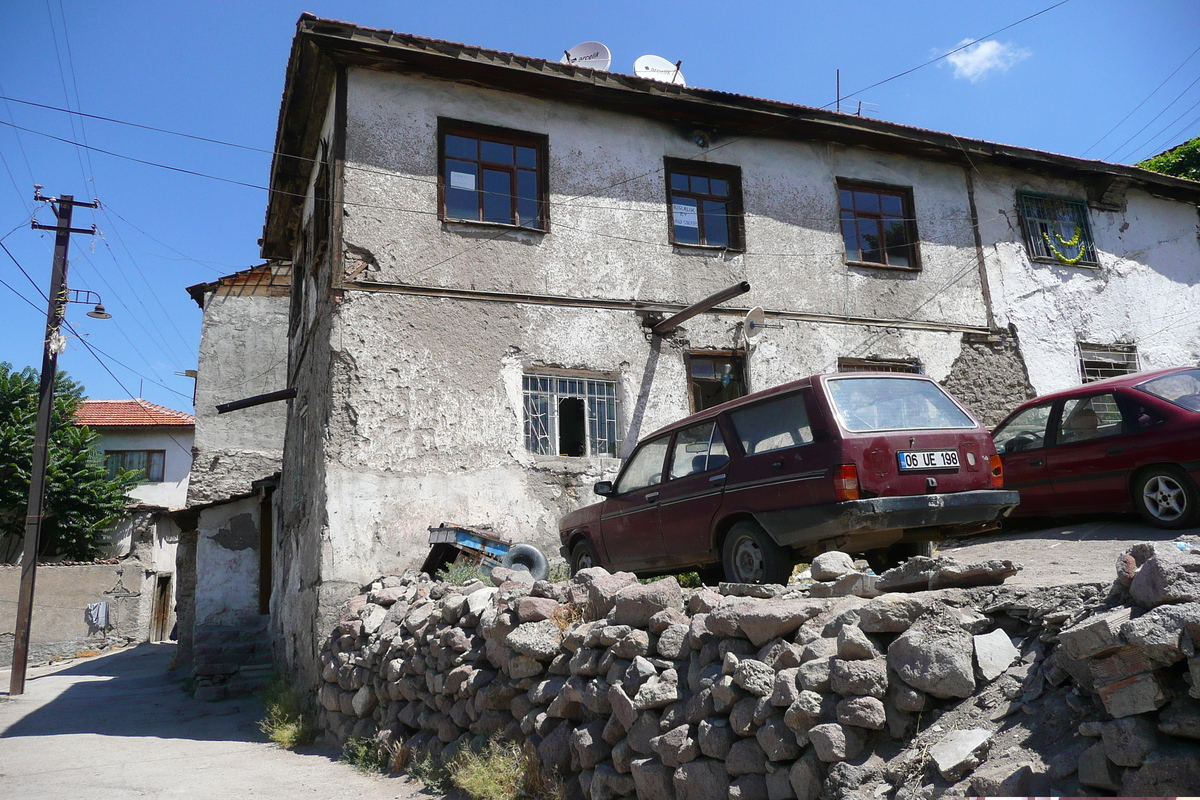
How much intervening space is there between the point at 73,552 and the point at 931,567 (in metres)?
28.4

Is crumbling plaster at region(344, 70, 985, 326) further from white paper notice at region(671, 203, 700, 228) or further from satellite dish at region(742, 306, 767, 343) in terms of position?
satellite dish at region(742, 306, 767, 343)

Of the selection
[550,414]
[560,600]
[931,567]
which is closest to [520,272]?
[550,414]

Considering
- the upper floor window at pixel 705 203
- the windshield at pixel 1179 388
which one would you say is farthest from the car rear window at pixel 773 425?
the upper floor window at pixel 705 203

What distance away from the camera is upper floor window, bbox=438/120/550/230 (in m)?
10.3

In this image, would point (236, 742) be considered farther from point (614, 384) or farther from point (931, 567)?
point (931, 567)

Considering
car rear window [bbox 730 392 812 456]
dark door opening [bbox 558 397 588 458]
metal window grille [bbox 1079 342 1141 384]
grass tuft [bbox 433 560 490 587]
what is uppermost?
metal window grille [bbox 1079 342 1141 384]

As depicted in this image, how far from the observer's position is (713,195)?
11680 millimetres

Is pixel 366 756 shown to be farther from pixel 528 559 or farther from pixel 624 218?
pixel 624 218

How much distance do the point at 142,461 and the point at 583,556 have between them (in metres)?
28.5

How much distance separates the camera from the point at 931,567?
3797 millimetres

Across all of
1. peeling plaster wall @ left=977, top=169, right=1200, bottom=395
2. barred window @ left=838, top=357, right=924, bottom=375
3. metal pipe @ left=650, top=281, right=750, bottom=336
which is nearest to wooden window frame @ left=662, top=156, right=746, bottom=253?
metal pipe @ left=650, top=281, right=750, bottom=336

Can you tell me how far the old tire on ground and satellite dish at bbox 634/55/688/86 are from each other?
6986mm

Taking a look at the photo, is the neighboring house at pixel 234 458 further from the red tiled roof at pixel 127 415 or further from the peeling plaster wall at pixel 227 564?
the red tiled roof at pixel 127 415

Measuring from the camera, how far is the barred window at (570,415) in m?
9.97
